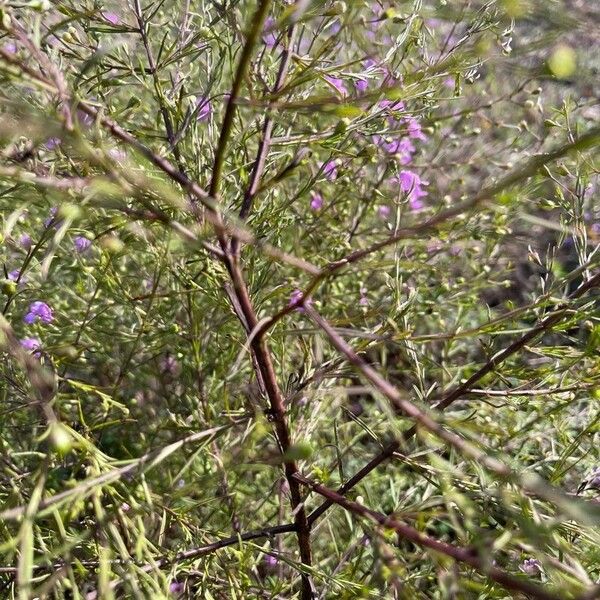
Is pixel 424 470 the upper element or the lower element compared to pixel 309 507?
lower

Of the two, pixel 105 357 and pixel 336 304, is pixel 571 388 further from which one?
pixel 105 357

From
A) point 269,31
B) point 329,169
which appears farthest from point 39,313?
point 269,31

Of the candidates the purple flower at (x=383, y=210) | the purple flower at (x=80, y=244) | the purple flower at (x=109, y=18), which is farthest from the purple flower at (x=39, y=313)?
the purple flower at (x=383, y=210)

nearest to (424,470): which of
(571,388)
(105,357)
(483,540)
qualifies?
(571,388)

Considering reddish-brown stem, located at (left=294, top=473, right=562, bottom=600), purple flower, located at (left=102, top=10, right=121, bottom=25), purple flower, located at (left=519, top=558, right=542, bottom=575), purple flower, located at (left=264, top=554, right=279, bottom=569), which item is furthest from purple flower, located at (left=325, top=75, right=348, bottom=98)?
purple flower, located at (left=264, top=554, right=279, bottom=569)

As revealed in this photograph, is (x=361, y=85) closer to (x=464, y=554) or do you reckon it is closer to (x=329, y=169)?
(x=329, y=169)

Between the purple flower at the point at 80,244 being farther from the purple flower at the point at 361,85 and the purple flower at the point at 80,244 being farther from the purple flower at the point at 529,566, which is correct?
the purple flower at the point at 529,566
